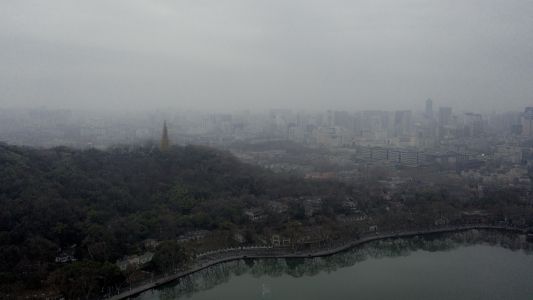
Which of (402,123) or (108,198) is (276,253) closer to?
(108,198)

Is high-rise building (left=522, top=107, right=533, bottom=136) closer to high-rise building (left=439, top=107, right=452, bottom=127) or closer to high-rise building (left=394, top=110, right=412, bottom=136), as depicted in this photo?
high-rise building (left=439, top=107, right=452, bottom=127)

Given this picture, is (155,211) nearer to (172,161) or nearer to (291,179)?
(172,161)

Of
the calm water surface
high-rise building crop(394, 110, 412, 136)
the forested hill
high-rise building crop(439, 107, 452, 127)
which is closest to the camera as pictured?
the calm water surface

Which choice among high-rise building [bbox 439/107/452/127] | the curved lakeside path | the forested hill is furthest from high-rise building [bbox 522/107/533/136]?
the forested hill

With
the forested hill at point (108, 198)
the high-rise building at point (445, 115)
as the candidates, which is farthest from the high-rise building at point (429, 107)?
the forested hill at point (108, 198)

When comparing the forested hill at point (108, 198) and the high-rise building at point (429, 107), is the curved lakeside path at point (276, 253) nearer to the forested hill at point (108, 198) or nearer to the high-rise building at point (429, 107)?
the forested hill at point (108, 198)

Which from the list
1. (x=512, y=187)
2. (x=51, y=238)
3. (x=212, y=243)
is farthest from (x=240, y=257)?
(x=512, y=187)
